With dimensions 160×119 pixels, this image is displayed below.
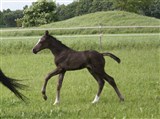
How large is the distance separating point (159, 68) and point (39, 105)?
670 cm

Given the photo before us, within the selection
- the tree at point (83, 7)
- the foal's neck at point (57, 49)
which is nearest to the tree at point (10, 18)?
the tree at point (83, 7)

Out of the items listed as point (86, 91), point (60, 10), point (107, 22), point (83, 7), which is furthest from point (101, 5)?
point (86, 91)

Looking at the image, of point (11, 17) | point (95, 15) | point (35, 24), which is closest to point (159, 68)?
point (95, 15)

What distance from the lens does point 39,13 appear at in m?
44.8

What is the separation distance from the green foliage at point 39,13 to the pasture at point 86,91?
86.3 feet

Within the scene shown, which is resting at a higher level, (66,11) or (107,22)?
(107,22)

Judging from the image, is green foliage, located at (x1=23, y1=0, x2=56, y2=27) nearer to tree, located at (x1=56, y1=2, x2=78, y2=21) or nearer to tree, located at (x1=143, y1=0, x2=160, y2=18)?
tree, located at (x1=56, y1=2, x2=78, y2=21)

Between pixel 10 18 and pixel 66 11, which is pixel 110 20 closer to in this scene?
pixel 10 18

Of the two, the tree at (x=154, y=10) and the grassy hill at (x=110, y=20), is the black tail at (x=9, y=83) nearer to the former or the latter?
the grassy hill at (x=110, y=20)

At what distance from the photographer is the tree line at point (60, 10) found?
4434 cm

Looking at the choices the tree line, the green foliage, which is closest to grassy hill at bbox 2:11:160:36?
the tree line

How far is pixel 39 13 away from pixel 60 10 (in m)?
6.55

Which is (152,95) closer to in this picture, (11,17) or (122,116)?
(122,116)

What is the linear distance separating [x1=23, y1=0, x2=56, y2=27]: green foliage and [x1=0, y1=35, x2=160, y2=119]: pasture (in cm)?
2632
